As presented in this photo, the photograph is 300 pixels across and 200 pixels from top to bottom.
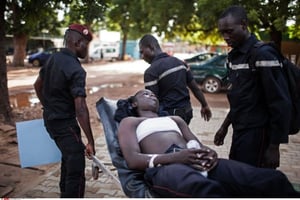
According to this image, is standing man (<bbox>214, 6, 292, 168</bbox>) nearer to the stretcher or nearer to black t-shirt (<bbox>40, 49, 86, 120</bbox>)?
the stretcher

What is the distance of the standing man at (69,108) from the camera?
318 centimetres

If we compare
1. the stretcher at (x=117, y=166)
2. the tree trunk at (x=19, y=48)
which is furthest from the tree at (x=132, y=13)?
the stretcher at (x=117, y=166)

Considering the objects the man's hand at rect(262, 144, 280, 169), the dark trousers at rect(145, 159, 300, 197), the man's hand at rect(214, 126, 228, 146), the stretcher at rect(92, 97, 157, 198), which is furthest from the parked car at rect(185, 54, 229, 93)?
the dark trousers at rect(145, 159, 300, 197)

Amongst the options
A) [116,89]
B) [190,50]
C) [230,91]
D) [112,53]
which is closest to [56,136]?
[230,91]

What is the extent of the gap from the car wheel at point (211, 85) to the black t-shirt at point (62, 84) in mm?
11109

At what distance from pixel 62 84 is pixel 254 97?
1.68m

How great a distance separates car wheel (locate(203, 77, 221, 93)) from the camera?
1398cm

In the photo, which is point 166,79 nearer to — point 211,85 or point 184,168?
point 184,168

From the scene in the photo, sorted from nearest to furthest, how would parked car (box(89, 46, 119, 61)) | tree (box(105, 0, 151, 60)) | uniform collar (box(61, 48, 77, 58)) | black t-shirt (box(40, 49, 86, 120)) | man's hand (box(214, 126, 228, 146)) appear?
1. black t-shirt (box(40, 49, 86, 120))
2. uniform collar (box(61, 48, 77, 58))
3. man's hand (box(214, 126, 228, 146))
4. tree (box(105, 0, 151, 60))
5. parked car (box(89, 46, 119, 61))

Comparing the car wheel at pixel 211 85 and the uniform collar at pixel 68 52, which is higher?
the uniform collar at pixel 68 52

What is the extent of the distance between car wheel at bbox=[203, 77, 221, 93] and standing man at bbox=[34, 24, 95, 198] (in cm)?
1105

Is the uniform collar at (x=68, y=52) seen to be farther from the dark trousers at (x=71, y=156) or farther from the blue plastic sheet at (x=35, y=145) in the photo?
the blue plastic sheet at (x=35, y=145)

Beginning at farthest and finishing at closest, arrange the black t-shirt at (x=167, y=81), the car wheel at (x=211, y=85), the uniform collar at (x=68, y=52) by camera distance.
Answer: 1. the car wheel at (x=211, y=85)
2. the black t-shirt at (x=167, y=81)
3. the uniform collar at (x=68, y=52)

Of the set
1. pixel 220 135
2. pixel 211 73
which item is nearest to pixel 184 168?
pixel 220 135
